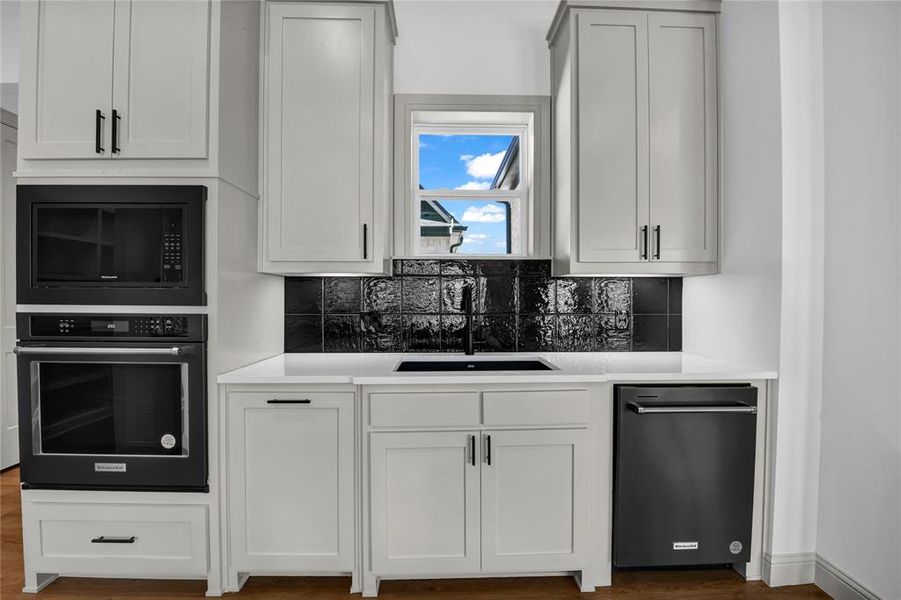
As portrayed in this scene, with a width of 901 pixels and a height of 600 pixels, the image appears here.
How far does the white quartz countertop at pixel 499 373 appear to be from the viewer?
1902mm

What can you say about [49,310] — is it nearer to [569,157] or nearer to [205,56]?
[205,56]

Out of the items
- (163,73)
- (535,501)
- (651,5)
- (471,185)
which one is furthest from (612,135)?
(163,73)

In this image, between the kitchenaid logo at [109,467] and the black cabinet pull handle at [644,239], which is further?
the black cabinet pull handle at [644,239]

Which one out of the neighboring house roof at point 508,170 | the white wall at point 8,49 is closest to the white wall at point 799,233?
the neighboring house roof at point 508,170

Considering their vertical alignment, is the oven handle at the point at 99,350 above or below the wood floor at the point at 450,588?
above

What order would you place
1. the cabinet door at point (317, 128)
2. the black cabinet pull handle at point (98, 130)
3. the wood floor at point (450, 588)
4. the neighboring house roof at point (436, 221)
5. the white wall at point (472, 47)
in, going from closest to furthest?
the black cabinet pull handle at point (98, 130), the wood floor at point (450, 588), the cabinet door at point (317, 128), the white wall at point (472, 47), the neighboring house roof at point (436, 221)

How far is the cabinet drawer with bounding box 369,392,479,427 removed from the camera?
1913 mm

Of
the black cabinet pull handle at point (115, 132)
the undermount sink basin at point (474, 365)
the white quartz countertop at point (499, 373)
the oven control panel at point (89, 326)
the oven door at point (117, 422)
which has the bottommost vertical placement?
the oven door at point (117, 422)

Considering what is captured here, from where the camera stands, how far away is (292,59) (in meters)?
2.20

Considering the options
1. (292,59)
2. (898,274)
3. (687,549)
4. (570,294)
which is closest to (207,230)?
(292,59)

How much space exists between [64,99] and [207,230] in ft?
2.57

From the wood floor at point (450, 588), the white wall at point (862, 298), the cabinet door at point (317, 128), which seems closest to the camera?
the white wall at point (862, 298)

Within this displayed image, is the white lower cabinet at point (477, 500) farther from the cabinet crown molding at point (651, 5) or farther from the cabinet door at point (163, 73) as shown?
the cabinet crown molding at point (651, 5)

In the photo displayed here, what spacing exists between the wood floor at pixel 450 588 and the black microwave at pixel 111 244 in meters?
1.21
